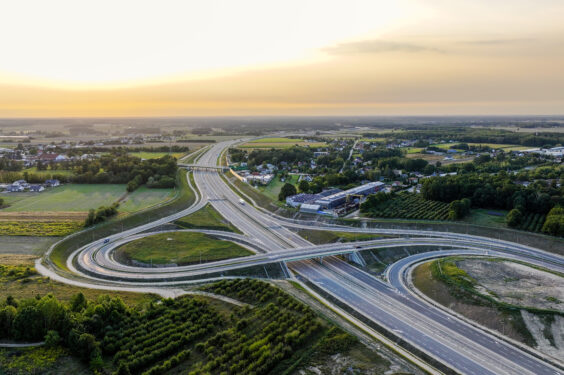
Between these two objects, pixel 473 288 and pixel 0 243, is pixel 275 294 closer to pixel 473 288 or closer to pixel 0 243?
pixel 473 288

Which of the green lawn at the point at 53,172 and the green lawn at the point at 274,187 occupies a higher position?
the green lawn at the point at 53,172

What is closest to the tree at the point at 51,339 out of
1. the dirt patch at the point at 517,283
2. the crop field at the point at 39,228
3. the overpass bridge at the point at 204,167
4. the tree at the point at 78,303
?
the tree at the point at 78,303

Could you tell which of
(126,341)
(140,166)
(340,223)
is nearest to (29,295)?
(126,341)

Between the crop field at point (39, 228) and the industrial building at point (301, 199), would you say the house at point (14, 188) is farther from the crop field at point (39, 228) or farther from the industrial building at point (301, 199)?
the industrial building at point (301, 199)

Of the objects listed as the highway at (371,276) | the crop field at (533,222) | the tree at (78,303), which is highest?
the crop field at (533,222)

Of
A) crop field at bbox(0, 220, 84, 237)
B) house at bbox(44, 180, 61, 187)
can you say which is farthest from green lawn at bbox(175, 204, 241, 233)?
house at bbox(44, 180, 61, 187)

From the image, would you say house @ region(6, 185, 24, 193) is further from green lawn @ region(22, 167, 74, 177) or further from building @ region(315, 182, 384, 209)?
building @ region(315, 182, 384, 209)

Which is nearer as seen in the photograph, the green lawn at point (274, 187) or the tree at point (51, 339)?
the tree at point (51, 339)
